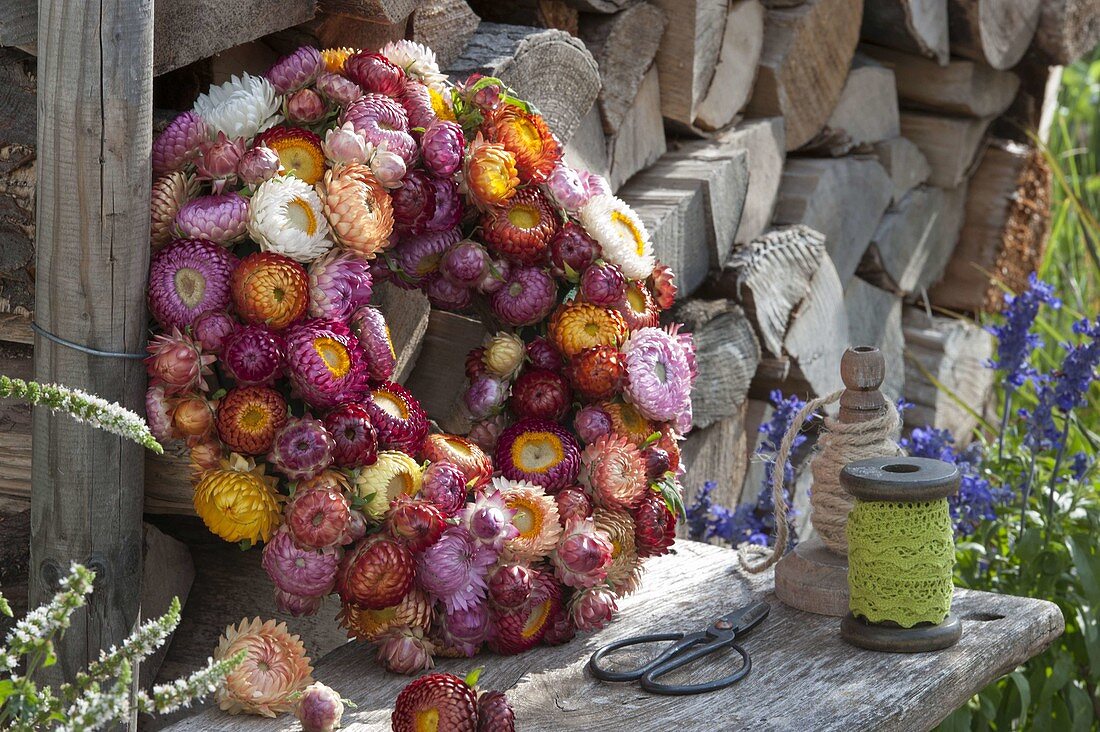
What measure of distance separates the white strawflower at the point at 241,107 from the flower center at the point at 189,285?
0.18 meters

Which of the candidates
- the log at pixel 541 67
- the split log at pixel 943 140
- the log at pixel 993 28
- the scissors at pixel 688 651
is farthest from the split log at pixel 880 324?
the scissors at pixel 688 651

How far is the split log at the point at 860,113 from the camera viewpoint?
321 cm

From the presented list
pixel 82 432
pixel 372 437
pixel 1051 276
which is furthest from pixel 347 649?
pixel 1051 276

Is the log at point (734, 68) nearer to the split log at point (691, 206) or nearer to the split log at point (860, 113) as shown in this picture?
the split log at point (691, 206)

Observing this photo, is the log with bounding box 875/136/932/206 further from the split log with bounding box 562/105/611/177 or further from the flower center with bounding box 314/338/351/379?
the flower center with bounding box 314/338/351/379

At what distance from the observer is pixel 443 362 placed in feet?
6.57

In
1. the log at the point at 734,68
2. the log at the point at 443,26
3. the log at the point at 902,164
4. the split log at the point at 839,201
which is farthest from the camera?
the log at the point at 902,164

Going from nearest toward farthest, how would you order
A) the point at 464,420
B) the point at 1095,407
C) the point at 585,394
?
the point at 585,394 < the point at 464,420 < the point at 1095,407

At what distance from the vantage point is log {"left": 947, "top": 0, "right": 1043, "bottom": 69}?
11.0ft

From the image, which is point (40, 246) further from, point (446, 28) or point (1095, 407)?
point (1095, 407)

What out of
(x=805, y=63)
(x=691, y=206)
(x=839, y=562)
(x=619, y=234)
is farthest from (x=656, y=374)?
(x=805, y=63)

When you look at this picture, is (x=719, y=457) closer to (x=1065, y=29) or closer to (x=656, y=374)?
(x=656, y=374)

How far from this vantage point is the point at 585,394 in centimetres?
167

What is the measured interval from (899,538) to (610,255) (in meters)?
0.53
